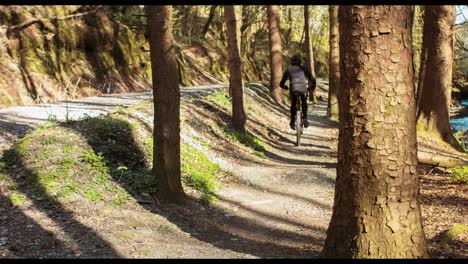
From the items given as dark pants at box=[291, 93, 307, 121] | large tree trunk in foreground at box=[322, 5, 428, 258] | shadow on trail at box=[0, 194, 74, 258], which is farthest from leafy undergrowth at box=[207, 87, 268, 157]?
large tree trunk in foreground at box=[322, 5, 428, 258]

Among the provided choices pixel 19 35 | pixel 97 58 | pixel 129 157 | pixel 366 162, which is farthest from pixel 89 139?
pixel 97 58

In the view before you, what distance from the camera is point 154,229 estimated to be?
18.4 feet

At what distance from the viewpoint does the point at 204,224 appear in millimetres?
6453

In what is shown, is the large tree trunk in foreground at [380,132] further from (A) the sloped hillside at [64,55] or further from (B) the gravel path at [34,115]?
(A) the sloped hillside at [64,55]

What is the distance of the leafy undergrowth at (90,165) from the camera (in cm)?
617

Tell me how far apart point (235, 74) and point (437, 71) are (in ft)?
17.0

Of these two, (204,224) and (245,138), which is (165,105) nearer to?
(204,224)

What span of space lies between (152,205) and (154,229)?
972 mm

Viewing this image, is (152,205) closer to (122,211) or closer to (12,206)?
(122,211)

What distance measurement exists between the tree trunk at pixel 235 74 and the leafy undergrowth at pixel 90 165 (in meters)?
3.81

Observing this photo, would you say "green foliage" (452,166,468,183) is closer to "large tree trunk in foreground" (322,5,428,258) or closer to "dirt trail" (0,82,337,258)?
"dirt trail" (0,82,337,258)

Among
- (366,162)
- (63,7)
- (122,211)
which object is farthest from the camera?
(63,7)

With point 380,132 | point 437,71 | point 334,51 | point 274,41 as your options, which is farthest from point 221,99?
point 380,132

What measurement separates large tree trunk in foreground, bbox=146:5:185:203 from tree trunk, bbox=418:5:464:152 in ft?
23.9
